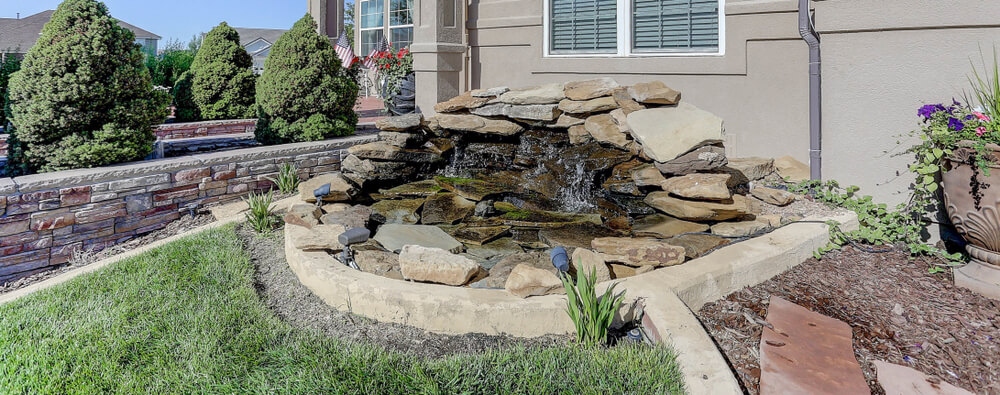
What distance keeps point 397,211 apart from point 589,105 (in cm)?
217

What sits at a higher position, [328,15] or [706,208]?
[328,15]

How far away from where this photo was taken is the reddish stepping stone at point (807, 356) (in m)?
2.00

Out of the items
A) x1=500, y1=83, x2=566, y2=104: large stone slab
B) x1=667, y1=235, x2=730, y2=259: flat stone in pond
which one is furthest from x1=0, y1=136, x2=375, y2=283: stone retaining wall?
x1=667, y1=235, x2=730, y2=259: flat stone in pond

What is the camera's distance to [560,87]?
19.4 feet

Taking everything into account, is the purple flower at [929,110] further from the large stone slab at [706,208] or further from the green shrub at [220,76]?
the green shrub at [220,76]

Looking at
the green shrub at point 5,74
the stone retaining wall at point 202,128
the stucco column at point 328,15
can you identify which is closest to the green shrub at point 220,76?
the stone retaining wall at point 202,128

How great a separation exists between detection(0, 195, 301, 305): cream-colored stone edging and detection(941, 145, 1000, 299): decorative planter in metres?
4.45

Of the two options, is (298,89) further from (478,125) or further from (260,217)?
(260,217)

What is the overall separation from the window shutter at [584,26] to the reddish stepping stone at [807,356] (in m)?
4.01

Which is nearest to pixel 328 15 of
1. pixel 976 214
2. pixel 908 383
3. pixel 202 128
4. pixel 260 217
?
pixel 202 128

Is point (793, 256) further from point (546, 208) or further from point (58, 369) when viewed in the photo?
point (58, 369)

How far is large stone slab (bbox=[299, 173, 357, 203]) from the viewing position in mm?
4539

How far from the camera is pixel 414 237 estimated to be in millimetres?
3908

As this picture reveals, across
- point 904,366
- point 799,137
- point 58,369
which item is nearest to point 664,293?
point 904,366
